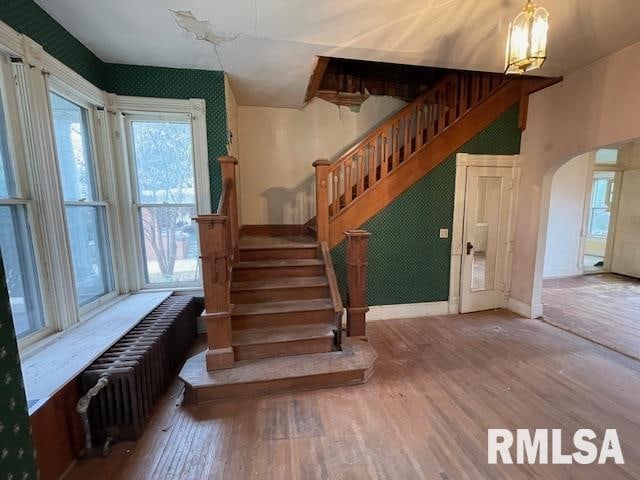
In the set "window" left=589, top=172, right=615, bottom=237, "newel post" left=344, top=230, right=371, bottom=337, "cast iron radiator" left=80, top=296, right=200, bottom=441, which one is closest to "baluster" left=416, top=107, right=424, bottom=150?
"newel post" left=344, top=230, right=371, bottom=337

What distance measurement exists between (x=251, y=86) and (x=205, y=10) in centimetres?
137

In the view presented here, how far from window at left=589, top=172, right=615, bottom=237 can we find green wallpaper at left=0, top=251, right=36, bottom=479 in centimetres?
856

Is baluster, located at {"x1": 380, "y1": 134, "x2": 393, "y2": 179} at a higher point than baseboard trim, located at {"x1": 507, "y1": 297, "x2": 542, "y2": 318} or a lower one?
higher

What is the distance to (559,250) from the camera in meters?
5.70

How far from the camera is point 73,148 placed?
2.58 meters

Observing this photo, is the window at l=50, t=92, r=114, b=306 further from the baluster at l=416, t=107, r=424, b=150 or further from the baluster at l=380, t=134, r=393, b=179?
the baluster at l=416, t=107, r=424, b=150

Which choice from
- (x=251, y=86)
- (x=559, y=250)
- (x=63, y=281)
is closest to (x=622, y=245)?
(x=559, y=250)

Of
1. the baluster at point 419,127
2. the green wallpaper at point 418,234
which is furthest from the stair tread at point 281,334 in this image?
the baluster at point 419,127

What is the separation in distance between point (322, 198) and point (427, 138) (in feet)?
5.43

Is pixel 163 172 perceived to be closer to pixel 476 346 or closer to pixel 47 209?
pixel 47 209

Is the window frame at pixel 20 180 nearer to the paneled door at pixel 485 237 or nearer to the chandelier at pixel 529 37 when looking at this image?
the chandelier at pixel 529 37

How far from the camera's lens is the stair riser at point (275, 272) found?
3.12 m

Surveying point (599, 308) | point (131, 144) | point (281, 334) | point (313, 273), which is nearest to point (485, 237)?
point (599, 308)

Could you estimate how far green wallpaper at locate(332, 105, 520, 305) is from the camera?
3.70 meters
